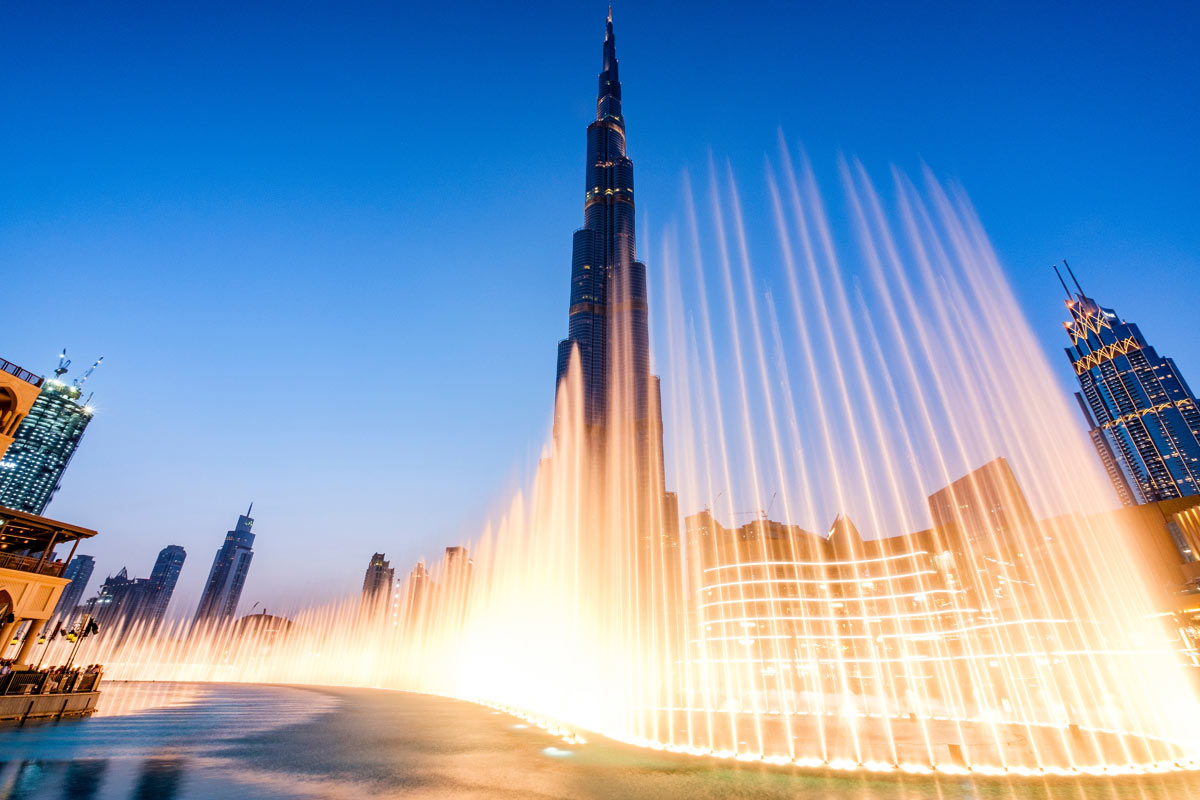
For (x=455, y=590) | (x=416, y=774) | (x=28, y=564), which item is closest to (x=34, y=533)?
(x=28, y=564)

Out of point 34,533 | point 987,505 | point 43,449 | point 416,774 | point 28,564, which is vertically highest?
point 43,449

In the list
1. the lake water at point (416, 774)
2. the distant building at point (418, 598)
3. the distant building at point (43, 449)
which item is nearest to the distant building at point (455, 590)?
the distant building at point (418, 598)

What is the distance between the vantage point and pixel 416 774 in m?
16.1

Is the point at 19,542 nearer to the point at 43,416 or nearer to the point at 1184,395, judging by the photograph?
the point at 43,416

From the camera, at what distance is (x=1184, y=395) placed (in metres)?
195

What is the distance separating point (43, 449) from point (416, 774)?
213 meters

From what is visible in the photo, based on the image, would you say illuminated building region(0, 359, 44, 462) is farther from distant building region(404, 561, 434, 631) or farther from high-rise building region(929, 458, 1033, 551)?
high-rise building region(929, 458, 1033, 551)

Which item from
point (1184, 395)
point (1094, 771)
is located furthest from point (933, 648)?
point (1184, 395)

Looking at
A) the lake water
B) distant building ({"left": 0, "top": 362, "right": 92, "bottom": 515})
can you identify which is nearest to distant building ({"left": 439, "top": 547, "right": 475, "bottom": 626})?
the lake water

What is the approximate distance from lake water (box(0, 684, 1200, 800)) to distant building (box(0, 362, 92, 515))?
190107 millimetres

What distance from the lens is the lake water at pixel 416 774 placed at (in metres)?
13.6

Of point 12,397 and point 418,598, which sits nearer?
point 12,397

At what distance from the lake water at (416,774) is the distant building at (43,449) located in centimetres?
19011

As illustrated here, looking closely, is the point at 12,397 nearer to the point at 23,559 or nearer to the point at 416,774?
the point at 23,559
